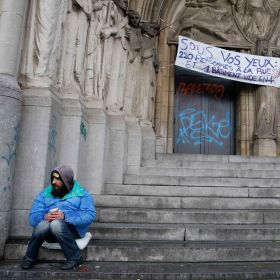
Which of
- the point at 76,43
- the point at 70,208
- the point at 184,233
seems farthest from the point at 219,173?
the point at 70,208

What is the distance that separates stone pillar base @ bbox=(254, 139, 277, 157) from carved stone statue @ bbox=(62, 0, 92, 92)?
6.72m

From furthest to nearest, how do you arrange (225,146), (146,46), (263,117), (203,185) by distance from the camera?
(225,146)
(263,117)
(146,46)
(203,185)

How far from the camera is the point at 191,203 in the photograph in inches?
214

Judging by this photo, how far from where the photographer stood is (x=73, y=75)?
5.79 metres

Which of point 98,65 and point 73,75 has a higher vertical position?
point 98,65

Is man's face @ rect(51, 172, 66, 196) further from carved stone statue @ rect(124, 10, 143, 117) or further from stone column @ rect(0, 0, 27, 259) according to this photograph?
carved stone statue @ rect(124, 10, 143, 117)

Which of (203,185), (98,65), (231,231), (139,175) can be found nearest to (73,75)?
(98,65)

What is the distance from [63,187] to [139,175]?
3.18 metres

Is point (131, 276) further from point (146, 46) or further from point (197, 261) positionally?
point (146, 46)

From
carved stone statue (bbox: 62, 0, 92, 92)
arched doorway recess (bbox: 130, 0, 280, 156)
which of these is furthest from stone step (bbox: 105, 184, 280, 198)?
arched doorway recess (bbox: 130, 0, 280, 156)

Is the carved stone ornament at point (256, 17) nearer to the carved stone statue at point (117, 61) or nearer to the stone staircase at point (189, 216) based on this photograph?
the carved stone statue at point (117, 61)

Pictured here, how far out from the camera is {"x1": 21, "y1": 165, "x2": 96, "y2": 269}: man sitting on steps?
3.56 meters

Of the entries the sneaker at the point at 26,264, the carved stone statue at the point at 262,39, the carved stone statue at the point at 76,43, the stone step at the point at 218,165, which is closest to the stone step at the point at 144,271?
the sneaker at the point at 26,264

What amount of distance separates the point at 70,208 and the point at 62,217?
5.3 inches
